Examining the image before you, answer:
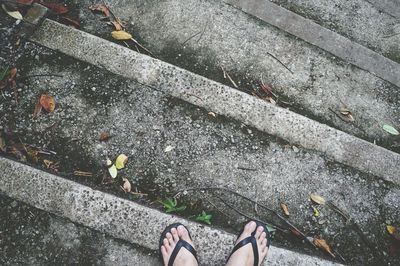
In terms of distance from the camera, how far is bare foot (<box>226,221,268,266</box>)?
6.97 ft

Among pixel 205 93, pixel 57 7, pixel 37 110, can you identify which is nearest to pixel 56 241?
pixel 37 110

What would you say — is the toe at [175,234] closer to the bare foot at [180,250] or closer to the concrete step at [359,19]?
the bare foot at [180,250]

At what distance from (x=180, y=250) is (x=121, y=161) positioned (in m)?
0.70

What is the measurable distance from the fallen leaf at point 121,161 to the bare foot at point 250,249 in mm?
914

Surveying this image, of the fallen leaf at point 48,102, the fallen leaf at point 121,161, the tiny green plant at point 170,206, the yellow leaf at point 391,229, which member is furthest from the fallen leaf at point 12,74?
the yellow leaf at point 391,229

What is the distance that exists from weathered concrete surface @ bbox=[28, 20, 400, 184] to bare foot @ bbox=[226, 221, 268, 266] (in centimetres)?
69

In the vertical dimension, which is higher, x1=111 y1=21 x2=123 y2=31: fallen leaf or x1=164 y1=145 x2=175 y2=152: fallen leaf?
x1=111 y1=21 x2=123 y2=31: fallen leaf

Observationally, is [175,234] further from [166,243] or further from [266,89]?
[266,89]

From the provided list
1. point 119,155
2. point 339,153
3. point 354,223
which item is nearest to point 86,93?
point 119,155

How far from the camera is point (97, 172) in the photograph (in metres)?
2.19

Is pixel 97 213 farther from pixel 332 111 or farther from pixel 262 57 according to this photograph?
pixel 332 111

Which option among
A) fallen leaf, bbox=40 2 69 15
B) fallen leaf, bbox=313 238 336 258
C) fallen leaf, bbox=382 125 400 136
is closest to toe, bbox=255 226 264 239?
fallen leaf, bbox=313 238 336 258

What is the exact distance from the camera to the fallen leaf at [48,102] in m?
2.28

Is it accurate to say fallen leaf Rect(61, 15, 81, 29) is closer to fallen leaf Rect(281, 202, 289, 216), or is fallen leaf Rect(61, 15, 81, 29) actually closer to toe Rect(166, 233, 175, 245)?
toe Rect(166, 233, 175, 245)
